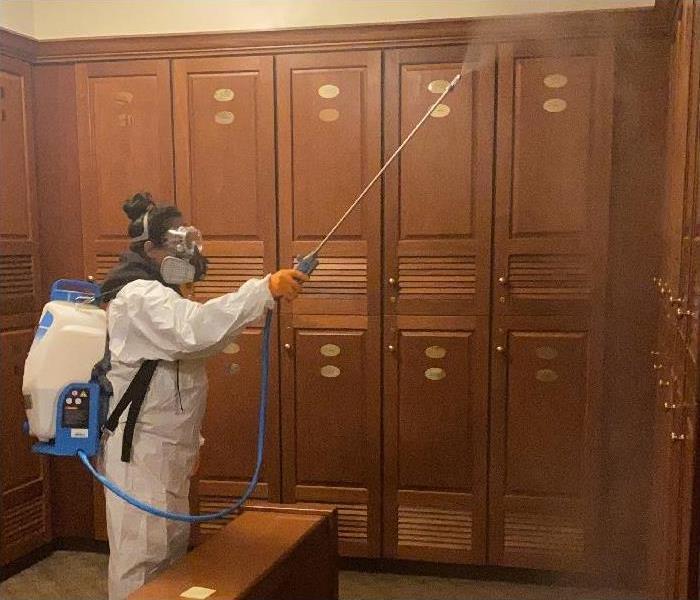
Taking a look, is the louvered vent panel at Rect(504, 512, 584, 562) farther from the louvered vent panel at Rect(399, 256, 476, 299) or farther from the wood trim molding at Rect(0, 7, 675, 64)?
the wood trim molding at Rect(0, 7, 675, 64)

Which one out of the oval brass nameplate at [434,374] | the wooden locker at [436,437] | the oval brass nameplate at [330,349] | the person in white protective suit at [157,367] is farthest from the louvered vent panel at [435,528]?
the person in white protective suit at [157,367]

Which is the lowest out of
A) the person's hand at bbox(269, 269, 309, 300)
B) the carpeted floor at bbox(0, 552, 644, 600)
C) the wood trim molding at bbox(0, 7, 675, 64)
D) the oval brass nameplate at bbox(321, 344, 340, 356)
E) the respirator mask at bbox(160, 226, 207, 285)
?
the carpeted floor at bbox(0, 552, 644, 600)

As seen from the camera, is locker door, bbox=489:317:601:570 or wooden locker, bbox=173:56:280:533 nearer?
locker door, bbox=489:317:601:570

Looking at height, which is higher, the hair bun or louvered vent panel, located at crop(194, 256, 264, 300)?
the hair bun

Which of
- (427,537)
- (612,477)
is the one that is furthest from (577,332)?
(427,537)

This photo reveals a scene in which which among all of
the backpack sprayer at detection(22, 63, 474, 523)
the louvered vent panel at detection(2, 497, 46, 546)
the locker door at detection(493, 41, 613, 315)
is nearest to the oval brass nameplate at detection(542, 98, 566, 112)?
the locker door at detection(493, 41, 613, 315)

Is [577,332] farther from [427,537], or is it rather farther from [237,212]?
[237,212]

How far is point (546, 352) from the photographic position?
9.04ft

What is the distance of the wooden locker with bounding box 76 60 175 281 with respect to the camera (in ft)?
9.67

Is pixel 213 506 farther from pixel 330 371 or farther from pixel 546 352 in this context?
pixel 546 352

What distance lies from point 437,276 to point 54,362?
1.34 m

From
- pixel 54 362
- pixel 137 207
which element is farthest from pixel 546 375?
pixel 54 362

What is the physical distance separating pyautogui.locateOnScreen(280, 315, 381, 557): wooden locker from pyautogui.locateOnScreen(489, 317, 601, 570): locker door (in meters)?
0.45

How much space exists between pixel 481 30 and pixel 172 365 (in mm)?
1570
